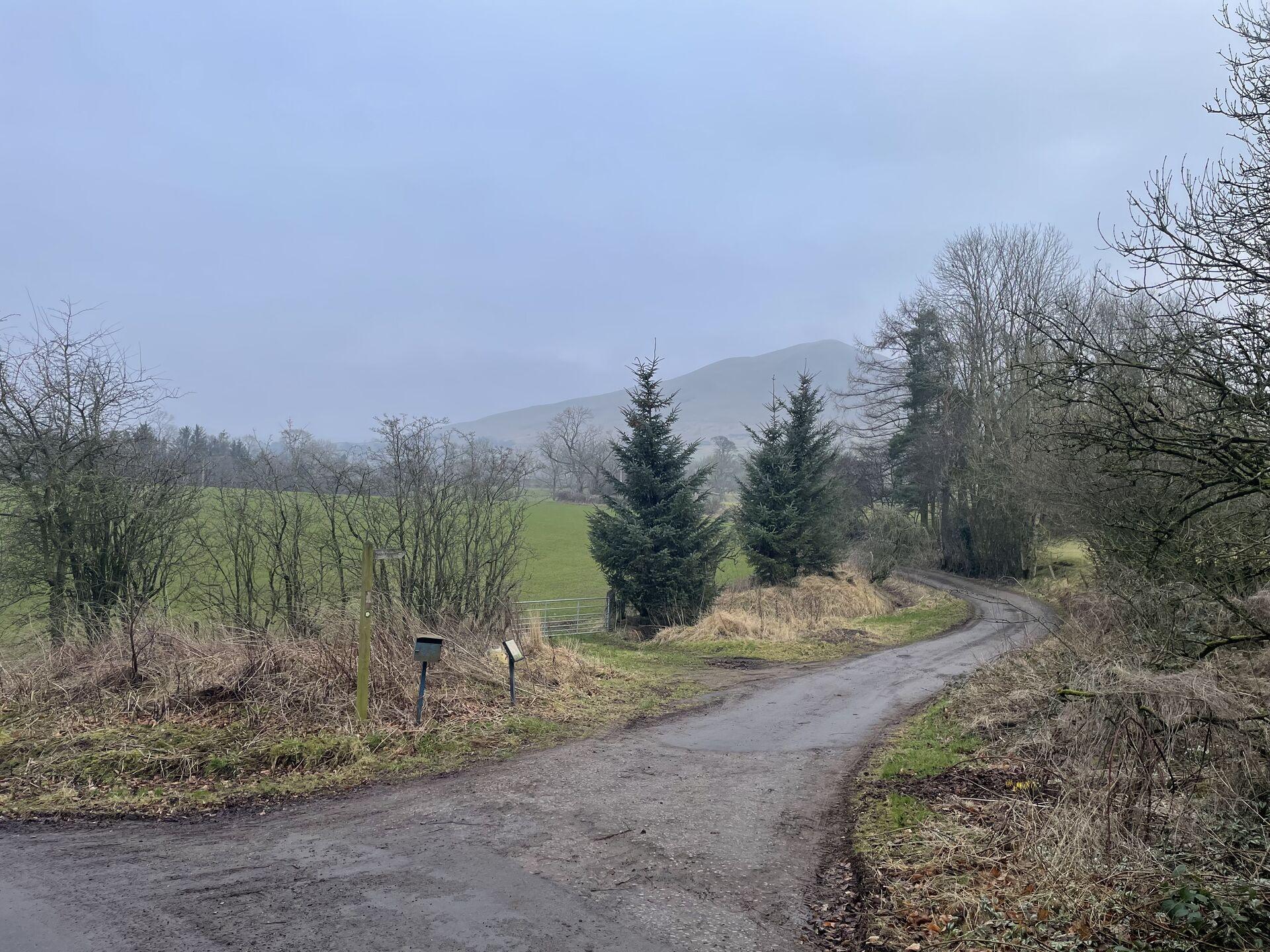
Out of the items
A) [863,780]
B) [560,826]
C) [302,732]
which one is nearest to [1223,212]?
[863,780]

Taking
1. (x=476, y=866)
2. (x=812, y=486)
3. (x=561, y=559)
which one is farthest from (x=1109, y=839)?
(x=561, y=559)

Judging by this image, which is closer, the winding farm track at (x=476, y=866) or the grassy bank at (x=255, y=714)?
the winding farm track at (x=476, y=866)

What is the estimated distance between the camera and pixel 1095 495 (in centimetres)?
1554

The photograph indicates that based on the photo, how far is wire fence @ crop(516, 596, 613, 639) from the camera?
76.6 feet

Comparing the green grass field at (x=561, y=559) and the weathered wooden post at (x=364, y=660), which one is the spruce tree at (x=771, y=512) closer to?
the green grass field at (x=561, y=559)

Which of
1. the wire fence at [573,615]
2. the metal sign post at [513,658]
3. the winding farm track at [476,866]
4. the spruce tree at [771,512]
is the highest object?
the spruce tree at [771,512]

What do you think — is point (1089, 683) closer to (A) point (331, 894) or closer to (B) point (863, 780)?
(B) point (863, 780)

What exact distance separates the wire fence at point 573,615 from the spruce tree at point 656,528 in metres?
1.30

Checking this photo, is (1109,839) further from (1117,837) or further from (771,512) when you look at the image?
(771,512)

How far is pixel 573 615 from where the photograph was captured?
26.4m

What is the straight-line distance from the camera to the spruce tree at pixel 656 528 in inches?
882

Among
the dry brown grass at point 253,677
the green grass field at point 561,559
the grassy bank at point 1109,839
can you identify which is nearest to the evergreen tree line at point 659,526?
the green grass field at point 561,559

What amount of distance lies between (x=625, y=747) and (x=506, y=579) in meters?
7.49

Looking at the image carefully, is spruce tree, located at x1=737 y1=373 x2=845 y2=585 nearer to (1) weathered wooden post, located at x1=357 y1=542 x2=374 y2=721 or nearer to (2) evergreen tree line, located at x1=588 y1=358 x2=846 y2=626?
(2) evergreen tree line, located at x1=588 y1=358 x2=846 y2=626
